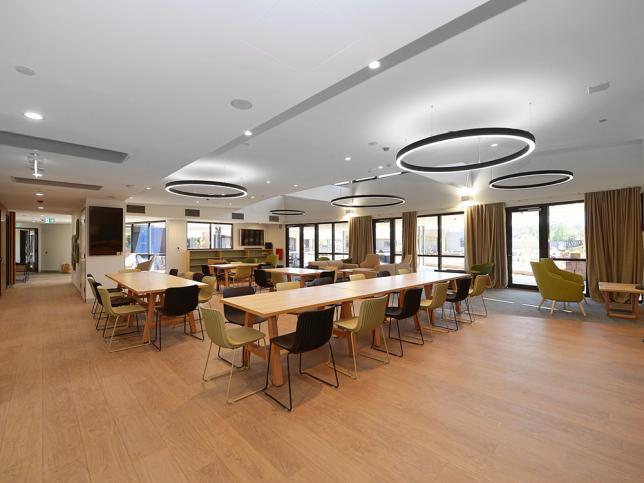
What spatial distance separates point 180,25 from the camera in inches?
76.3

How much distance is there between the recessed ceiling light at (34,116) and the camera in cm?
320

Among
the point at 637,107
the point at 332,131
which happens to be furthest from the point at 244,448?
the point at 637,107

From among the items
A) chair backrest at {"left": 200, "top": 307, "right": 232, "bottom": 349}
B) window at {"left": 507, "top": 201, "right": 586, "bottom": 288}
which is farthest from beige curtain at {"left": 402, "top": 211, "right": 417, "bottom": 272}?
chair backrest at {"left": 200, "top": 307, "right": 232, "bottom": 349}

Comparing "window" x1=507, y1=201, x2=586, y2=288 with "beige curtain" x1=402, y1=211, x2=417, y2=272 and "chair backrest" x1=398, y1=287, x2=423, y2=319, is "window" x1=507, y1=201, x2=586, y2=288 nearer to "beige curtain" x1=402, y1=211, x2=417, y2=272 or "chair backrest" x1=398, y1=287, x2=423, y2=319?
"beige curtain" x1=402, y1=211, x2=417, y2=272

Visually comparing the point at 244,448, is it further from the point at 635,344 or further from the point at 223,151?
the point at 635,344

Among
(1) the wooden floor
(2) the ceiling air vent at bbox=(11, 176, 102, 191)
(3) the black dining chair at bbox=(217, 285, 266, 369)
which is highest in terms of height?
(2) the ceiling air vent at bbox=(11, 176, 102, 191)

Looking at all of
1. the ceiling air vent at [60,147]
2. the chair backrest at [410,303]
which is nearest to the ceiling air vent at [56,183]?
the ceiling air vent at [60,147]

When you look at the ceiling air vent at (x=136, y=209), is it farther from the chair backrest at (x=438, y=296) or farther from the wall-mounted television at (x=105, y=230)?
the chair backrest at (x=438, y=296)

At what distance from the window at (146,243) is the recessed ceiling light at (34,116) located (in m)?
10.7

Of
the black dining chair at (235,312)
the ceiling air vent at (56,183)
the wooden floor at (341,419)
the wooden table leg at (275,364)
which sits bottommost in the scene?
the wooden floor at (341,419)

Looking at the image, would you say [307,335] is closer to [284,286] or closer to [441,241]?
[284,286]

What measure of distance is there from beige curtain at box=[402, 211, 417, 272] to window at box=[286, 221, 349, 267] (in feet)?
10.9

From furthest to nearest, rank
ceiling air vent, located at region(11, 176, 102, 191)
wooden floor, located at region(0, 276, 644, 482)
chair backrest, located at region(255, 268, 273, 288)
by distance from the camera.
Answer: chair backrest, located at region(255, 268, 273, 288), ceiling air vent, located at region(11, 176, 102, 191), wooden floor, located at region(0, 276, 644, 482)

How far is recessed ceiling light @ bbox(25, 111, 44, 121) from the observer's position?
320cm
